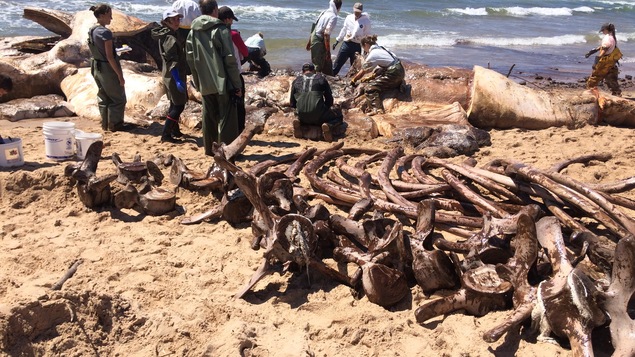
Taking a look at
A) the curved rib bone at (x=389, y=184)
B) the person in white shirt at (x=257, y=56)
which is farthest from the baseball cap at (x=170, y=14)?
the person in white shirt at (x=257, y=56)

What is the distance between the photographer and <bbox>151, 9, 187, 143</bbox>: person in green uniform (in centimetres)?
690

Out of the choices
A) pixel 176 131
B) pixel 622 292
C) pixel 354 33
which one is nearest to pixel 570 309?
pixel 622 292

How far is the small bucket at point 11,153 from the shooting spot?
582 cm

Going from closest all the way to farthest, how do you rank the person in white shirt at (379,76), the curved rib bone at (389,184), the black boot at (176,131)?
the curved rib bone at (389,184), the black boot at (176,131), the person in white shirt at (379,76)

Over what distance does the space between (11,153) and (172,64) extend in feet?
6.54

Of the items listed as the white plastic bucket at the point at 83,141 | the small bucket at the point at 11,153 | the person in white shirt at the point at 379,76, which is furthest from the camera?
the person in white shirt at the point at 379,76

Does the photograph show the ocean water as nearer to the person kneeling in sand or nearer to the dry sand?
the person kneeling in sand

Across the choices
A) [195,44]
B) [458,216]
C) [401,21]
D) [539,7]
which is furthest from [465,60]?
[539,7]

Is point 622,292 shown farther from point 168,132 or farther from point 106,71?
point 106,71

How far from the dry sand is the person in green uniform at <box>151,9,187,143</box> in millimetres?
2005

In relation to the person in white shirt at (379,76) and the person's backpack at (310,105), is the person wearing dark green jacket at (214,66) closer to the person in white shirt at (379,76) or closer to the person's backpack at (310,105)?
the person's backpack at (310,105)

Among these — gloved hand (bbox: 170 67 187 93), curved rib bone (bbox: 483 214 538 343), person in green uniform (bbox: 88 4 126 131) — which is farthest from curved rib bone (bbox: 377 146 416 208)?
person in green uniform (bbox: 88 4 126 131)

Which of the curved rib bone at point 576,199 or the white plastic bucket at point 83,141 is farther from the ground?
the curved rib bone at point 576,199

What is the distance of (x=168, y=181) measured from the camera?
5.62 metres
